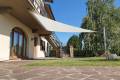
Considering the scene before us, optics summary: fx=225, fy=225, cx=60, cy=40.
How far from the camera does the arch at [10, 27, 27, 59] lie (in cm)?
1761

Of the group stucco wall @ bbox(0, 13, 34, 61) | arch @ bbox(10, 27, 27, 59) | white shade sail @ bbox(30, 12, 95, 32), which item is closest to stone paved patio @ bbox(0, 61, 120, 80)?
stucco wall @ bbox(0, 13, 34, 61)

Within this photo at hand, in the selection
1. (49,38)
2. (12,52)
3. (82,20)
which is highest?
(82,20)

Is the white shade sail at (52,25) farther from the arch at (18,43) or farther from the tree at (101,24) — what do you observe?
the tree at (101,24)

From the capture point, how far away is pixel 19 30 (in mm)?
19125

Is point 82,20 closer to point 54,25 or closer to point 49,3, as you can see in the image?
point 49,3

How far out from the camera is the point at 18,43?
18.7m

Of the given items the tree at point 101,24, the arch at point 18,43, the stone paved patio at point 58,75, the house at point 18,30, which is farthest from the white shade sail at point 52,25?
the tree at point 101,24

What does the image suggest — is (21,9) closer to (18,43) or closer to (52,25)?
(52,25)

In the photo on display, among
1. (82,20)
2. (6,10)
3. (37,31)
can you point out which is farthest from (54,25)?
(82,20)

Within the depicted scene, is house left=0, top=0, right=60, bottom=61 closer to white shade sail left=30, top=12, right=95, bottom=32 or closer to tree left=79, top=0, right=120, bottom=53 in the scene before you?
white shade sail left=30, top=12, right=95, bottom=32

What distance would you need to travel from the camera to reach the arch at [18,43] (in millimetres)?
17609

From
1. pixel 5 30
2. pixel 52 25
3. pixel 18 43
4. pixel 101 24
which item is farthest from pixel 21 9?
pixel 101 24

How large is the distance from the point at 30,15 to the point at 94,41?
20277 millimetres

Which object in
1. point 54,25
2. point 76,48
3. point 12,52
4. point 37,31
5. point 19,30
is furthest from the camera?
point 76,48
